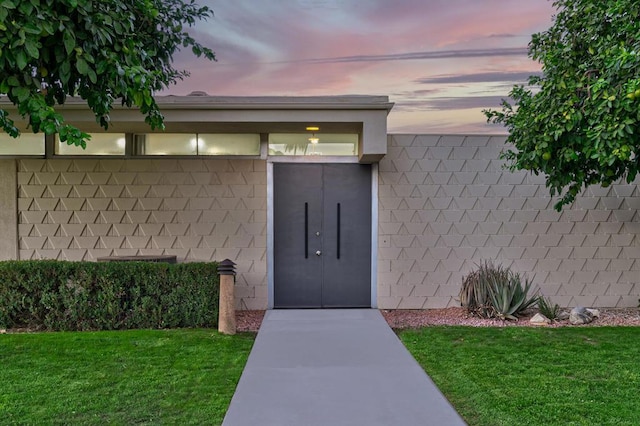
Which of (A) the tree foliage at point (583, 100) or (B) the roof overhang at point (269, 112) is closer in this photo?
(A) the tree foliage at point (583, 100)

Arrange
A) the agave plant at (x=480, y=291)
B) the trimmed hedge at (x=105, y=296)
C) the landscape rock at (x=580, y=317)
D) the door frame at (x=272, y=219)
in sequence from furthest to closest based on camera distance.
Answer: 1. the door frame at (x=272, y=219)
2. the agave plant at (x=480, y=291)
3. the landscape rock at (x=580, y=317)
4. the trimmed hedge at (x=105, y=296)

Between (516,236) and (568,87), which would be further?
(516,236)

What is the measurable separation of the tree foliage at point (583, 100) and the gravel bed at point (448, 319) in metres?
2.10

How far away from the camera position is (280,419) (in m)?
3.36

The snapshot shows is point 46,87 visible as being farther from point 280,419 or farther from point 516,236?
point 516,236

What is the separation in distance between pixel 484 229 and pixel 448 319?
5.99 ft

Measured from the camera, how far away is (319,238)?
759cm

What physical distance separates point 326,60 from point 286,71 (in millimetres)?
933

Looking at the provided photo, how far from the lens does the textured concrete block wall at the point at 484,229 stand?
301 inches

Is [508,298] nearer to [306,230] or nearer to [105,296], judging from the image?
[306,230]

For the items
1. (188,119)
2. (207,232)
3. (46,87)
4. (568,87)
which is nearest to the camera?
(46,87)

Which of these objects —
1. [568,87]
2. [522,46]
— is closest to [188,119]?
[568,87]

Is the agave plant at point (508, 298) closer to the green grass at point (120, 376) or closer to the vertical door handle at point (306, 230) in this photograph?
the vertical door handle at point (306, 230)

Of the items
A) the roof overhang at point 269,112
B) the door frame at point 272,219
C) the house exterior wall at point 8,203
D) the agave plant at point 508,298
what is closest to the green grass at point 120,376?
the door frame at point 272,219
